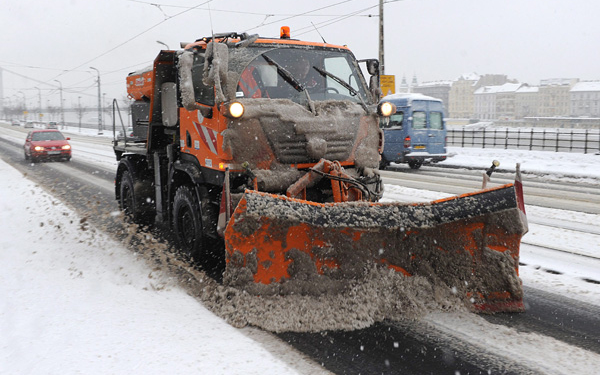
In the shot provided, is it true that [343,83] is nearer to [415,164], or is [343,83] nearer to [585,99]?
[415,164]

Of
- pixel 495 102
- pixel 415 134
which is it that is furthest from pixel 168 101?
pixel 495 102

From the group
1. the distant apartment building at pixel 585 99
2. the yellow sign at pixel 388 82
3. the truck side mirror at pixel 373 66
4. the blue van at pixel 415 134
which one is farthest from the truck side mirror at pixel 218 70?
the distant apartment building at pixel 585 99

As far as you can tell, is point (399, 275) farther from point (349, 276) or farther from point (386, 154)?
point (386, 154)

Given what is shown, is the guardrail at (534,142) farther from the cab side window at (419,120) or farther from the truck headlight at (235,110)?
the truck headlight at (235,110)

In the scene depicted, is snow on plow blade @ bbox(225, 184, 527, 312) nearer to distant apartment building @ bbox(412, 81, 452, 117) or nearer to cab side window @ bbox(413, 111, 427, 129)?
cab side window @ bbox(413, 111, 427, 129)

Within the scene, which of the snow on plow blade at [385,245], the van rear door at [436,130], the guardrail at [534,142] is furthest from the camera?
the guardrail at [534,142]

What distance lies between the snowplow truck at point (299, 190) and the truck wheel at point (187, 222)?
18mm

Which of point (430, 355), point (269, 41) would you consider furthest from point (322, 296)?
point (269, 41)

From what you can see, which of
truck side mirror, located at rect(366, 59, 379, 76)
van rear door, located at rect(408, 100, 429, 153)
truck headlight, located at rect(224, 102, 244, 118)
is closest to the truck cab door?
van rear door, located at rect(408, 100, 429, 153)

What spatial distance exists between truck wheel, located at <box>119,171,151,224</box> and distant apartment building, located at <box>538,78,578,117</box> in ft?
397

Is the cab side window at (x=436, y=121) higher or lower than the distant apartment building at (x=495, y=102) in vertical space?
lower

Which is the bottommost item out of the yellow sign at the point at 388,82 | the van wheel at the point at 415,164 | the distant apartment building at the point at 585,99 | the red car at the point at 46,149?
the van wheel at the point at 415,164

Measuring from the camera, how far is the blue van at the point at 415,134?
18.5m

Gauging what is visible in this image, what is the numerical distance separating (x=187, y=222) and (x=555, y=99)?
12555 cm
